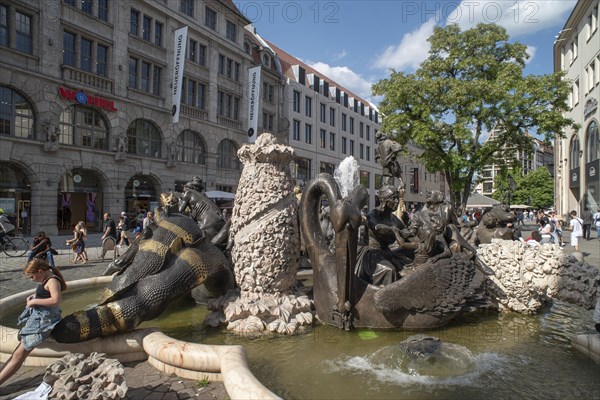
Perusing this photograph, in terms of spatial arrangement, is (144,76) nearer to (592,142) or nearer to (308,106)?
(308,106)

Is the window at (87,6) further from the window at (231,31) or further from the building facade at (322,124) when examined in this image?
the building facade at (322,124)

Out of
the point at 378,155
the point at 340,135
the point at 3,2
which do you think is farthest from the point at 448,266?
the point at 340,135

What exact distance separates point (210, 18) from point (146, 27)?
6.70 m

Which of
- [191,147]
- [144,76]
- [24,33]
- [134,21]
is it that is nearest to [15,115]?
[24,33]

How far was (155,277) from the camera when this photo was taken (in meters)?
4.36

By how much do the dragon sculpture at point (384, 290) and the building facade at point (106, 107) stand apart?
70.6 feet

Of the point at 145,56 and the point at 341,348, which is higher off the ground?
the point at 145,56

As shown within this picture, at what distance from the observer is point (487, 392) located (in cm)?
310

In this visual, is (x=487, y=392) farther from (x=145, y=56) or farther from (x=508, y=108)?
(x=145, y=56)

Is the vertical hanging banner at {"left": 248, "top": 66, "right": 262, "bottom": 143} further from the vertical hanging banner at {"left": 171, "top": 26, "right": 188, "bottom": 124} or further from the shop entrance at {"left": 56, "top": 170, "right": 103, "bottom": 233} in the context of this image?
the shop entrance at {"left": 56, "top": 170, "right": 103, "bottom": 233}

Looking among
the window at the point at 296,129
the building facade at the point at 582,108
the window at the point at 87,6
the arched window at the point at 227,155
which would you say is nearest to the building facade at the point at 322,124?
the window at the point at 296,129

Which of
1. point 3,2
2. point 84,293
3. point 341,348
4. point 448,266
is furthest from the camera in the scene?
point 3,2

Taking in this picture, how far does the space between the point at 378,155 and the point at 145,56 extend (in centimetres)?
2411

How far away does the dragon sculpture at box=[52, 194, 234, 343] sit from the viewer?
12.5 feet
